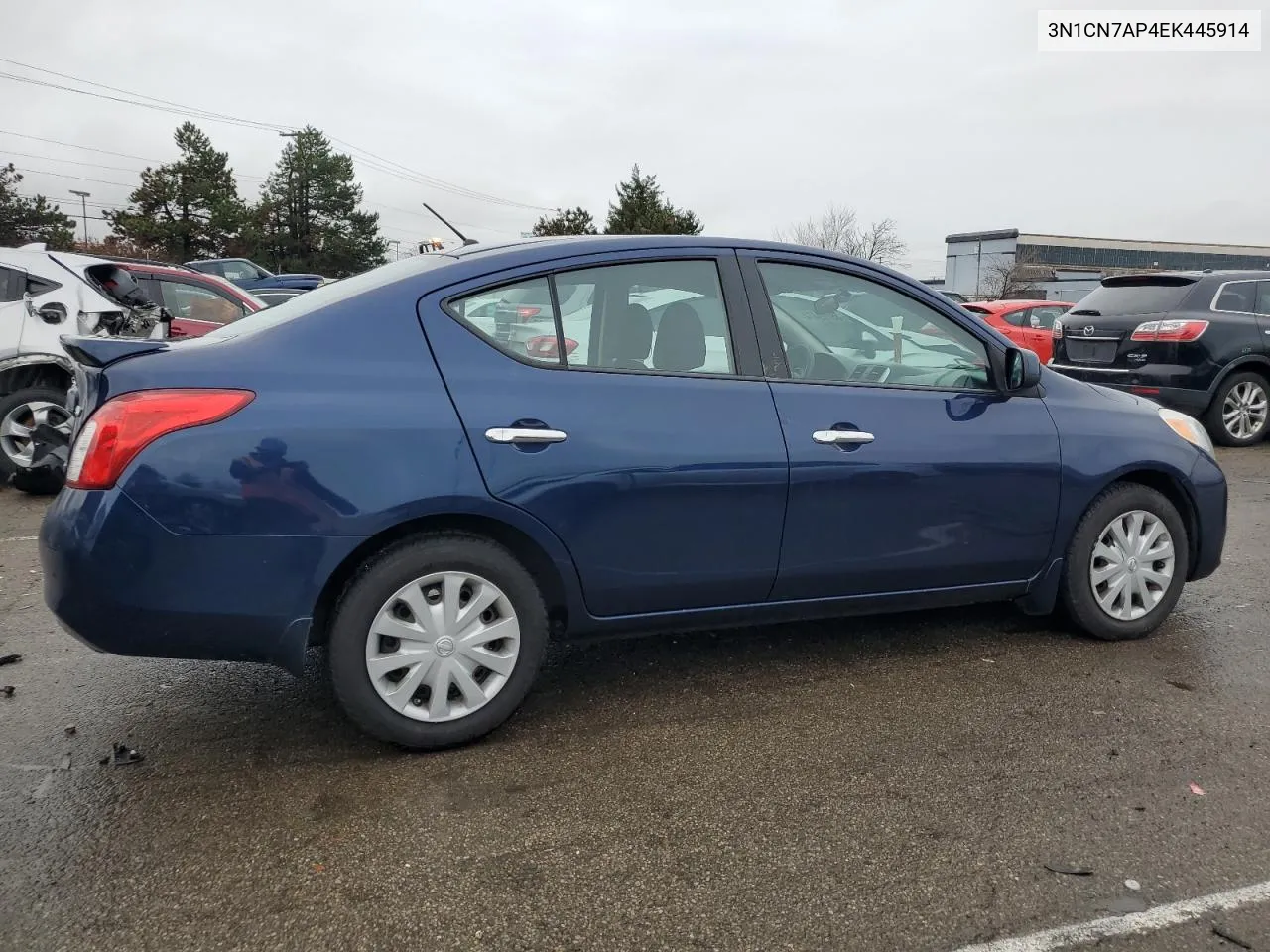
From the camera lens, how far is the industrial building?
186 ft

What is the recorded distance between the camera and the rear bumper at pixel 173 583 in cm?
270

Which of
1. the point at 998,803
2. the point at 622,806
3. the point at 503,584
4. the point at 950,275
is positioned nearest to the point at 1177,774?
the point at 998,803

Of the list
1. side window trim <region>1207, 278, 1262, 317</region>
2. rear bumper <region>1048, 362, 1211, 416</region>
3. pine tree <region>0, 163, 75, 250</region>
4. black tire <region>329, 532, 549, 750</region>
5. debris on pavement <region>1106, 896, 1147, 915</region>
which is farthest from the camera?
pine tree <region>0, 163, 75, 250</region>

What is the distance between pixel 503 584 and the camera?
3041 mm

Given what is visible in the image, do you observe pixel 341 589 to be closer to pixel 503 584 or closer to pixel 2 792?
pixel 503 584

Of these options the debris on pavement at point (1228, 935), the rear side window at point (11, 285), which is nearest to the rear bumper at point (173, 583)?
the debris on pavement at point (1228, 935)

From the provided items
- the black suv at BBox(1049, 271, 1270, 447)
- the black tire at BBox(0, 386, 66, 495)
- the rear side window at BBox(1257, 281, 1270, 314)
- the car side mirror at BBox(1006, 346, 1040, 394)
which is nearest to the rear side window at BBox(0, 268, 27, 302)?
the black tire at BBox(0, 386, 66, 495)

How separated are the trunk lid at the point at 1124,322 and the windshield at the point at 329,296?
788 centimetres

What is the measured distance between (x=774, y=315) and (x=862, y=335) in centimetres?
41

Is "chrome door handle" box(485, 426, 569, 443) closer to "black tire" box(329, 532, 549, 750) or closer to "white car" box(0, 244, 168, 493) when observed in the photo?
"black tire" box(329, 532, 549, 750)

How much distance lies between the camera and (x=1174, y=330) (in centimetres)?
902

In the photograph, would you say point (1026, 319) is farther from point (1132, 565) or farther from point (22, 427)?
point (22, 427)

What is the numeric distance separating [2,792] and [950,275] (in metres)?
74.8

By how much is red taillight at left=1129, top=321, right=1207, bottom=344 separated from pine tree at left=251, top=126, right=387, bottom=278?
50888 millimetres
